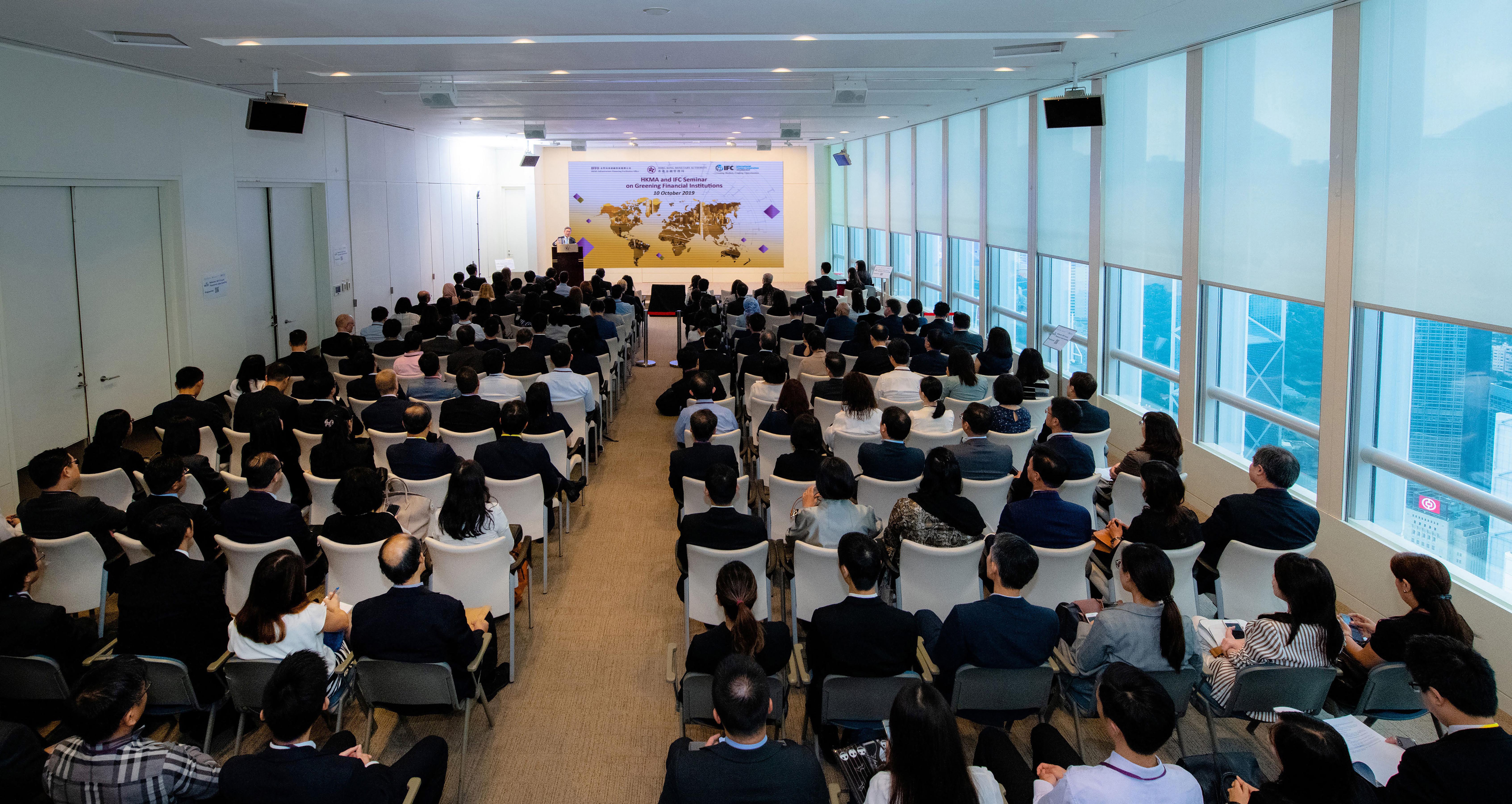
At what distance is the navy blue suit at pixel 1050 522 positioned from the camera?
4.76 metres

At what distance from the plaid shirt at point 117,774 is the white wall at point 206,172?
19.2ft

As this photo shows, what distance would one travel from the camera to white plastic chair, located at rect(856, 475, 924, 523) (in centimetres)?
561

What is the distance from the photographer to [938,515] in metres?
4.82

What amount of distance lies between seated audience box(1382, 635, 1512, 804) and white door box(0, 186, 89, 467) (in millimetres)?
8908

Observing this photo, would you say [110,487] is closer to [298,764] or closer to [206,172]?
[298,764]

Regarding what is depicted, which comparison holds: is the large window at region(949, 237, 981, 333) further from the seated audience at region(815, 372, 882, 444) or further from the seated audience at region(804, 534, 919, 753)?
the seated audience at region(804, 534, 919, 753)

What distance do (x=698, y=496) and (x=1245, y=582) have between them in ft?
9.63

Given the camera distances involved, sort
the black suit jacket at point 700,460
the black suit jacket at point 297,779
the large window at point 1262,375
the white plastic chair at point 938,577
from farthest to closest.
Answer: the large window at point 1262,375 < the black suit jacket at point 700,460 < the white plastic chair at point 938,577 < the black suit jacket at point 297,779

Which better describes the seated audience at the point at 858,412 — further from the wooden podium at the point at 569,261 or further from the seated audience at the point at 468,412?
the wooden podium at the point at 569,261

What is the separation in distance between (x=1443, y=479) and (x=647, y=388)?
8.91m

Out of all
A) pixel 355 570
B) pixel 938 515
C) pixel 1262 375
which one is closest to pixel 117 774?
pixel 355 570

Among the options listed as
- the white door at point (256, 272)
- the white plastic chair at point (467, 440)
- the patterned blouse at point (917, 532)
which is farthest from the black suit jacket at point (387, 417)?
the white door at point (256, 272)

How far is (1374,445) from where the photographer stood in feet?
19.8

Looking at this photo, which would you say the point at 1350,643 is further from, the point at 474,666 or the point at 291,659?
the point at 291,659
